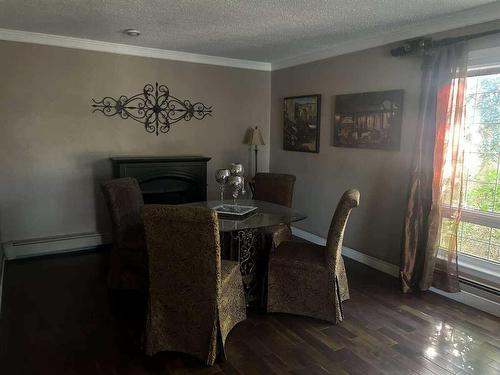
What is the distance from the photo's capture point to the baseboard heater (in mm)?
3924

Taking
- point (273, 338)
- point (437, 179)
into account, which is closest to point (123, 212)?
point (273, 338)

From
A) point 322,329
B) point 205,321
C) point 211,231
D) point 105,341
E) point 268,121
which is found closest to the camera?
point 211,231

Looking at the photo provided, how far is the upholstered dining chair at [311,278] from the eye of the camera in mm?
2699

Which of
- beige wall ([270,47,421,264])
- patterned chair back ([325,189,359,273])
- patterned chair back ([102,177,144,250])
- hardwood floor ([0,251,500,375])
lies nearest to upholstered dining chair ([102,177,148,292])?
patterned chair back ([102,177,144,250])

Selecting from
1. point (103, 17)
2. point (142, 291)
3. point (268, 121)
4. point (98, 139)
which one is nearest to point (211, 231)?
point (142, 291)

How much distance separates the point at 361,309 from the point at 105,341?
1.94 m

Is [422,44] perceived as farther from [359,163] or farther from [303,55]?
[303,55]

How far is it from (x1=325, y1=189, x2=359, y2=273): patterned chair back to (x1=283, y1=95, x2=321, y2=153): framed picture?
199cm

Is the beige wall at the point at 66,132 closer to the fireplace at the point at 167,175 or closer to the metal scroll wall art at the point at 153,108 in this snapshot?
the metal scroll wall art at the point at 153,108

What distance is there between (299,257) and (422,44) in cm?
208

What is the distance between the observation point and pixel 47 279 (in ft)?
11.5

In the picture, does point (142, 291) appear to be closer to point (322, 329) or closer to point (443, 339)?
point (322, 329)

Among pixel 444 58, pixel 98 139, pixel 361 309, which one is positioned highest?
pixel 444 58

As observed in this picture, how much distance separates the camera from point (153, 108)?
446 cm
